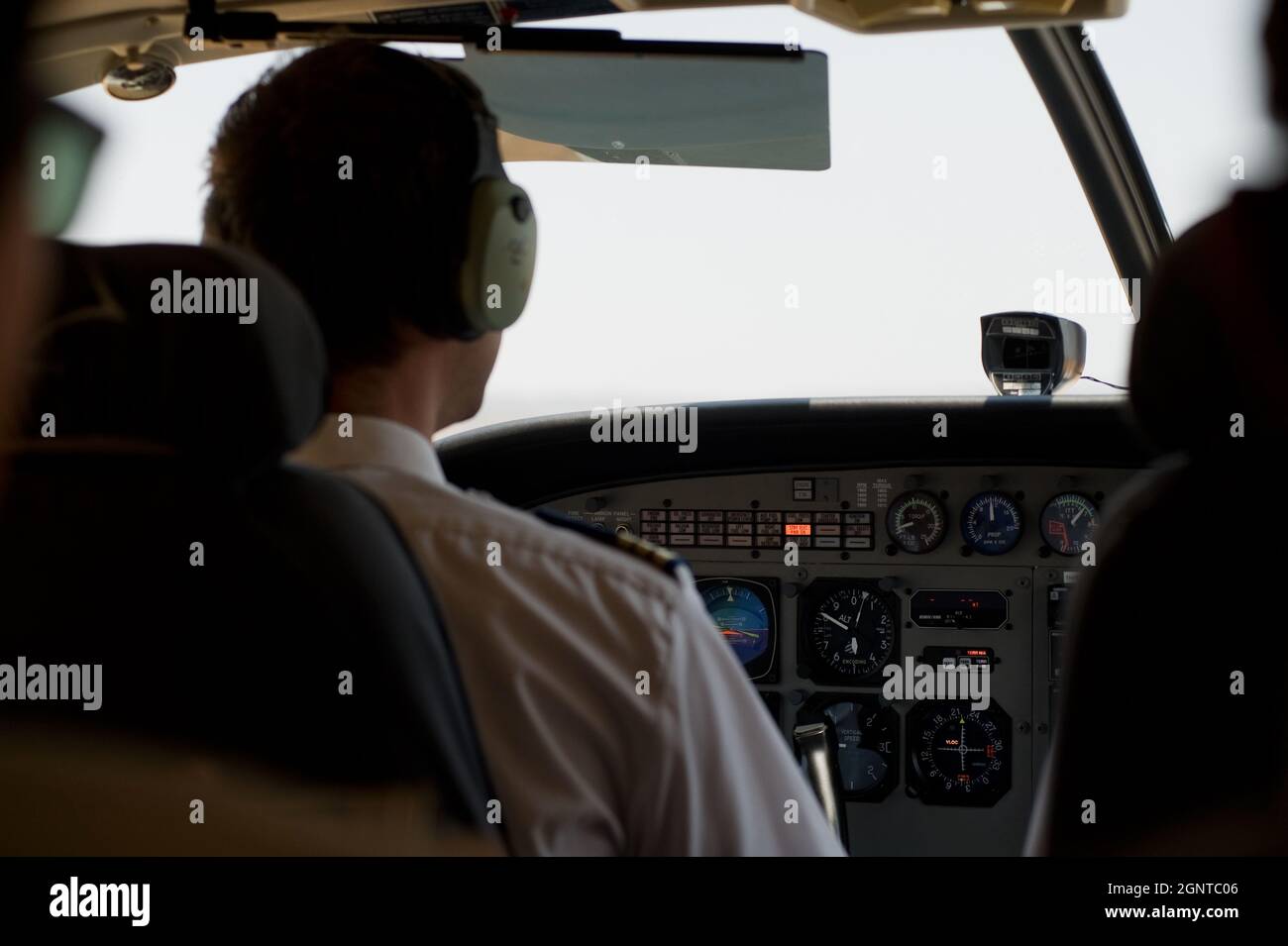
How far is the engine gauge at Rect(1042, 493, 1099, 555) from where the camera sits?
2.54 m

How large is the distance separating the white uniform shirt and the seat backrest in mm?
71

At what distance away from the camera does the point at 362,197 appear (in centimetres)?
93

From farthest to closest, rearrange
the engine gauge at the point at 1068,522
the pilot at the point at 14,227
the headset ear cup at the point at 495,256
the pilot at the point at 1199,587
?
1. the engine gauge at the point at 1068,522
2. the headset ear cup at the point at 495,256
3. the pilot at the point at 1199,587
4. the pilot at the point at 14,227

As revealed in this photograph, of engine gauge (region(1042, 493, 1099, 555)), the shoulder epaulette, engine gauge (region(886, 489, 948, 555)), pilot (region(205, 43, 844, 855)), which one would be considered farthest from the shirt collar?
engine gauge (region(1042, 493, 1099, 555))

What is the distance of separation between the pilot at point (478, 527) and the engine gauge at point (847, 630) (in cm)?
178

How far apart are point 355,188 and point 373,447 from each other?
21 cm

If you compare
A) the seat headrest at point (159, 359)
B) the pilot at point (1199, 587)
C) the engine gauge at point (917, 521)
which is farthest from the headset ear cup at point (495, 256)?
the engine gauge at point (917, 521)

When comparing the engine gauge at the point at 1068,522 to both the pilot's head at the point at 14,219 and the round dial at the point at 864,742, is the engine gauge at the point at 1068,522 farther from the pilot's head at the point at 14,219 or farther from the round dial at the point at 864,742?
the pilot's head at the point at 14,219

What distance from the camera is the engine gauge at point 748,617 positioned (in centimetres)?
272

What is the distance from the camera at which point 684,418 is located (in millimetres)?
2551

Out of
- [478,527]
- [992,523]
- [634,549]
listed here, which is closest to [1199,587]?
[634,549]

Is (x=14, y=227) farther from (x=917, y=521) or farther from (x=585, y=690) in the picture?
(x=917, y=521)
